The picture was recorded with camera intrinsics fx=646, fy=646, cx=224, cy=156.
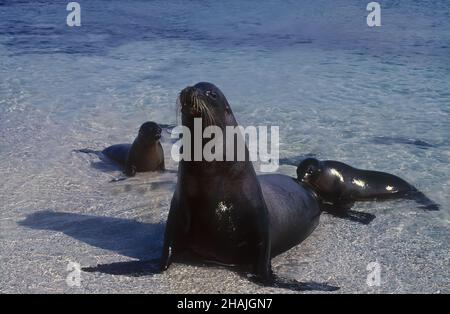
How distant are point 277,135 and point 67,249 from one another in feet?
14.5

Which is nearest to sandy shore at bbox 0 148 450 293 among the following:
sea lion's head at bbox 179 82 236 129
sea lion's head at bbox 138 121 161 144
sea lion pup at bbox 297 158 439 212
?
sea lion pup at bbox 297 158 439 212

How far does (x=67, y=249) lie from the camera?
16.0 feet

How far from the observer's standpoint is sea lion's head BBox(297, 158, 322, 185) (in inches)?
247

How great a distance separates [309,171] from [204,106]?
7.39 ft

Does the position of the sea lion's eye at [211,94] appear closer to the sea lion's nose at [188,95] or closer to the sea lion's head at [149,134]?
the sea lion's nose at [188,95]

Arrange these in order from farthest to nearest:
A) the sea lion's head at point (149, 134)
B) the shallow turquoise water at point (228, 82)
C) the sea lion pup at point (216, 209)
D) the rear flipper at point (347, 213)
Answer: the sea lion's head at point (149, 134), the shallow turquoise water at point (228, 82), the rear flipper at point (347, 213), the sea lion pup at point (216, 209)

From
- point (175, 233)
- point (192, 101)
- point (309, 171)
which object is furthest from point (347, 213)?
point (192, 101)

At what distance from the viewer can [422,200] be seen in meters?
6.49

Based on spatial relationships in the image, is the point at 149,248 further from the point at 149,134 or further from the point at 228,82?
the point at 228,82

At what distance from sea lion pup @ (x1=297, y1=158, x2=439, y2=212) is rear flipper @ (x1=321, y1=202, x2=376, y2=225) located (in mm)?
23

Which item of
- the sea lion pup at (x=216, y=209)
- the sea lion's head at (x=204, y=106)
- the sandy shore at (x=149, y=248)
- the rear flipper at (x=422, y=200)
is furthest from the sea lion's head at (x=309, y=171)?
the sea lion's head at (x=204, y=106)

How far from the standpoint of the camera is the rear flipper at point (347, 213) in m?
5.84

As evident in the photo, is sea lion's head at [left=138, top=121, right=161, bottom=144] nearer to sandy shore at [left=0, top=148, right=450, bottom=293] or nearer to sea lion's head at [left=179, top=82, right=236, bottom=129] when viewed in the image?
sandy shore at [left=0, top=148, right=450, bottom=293]
